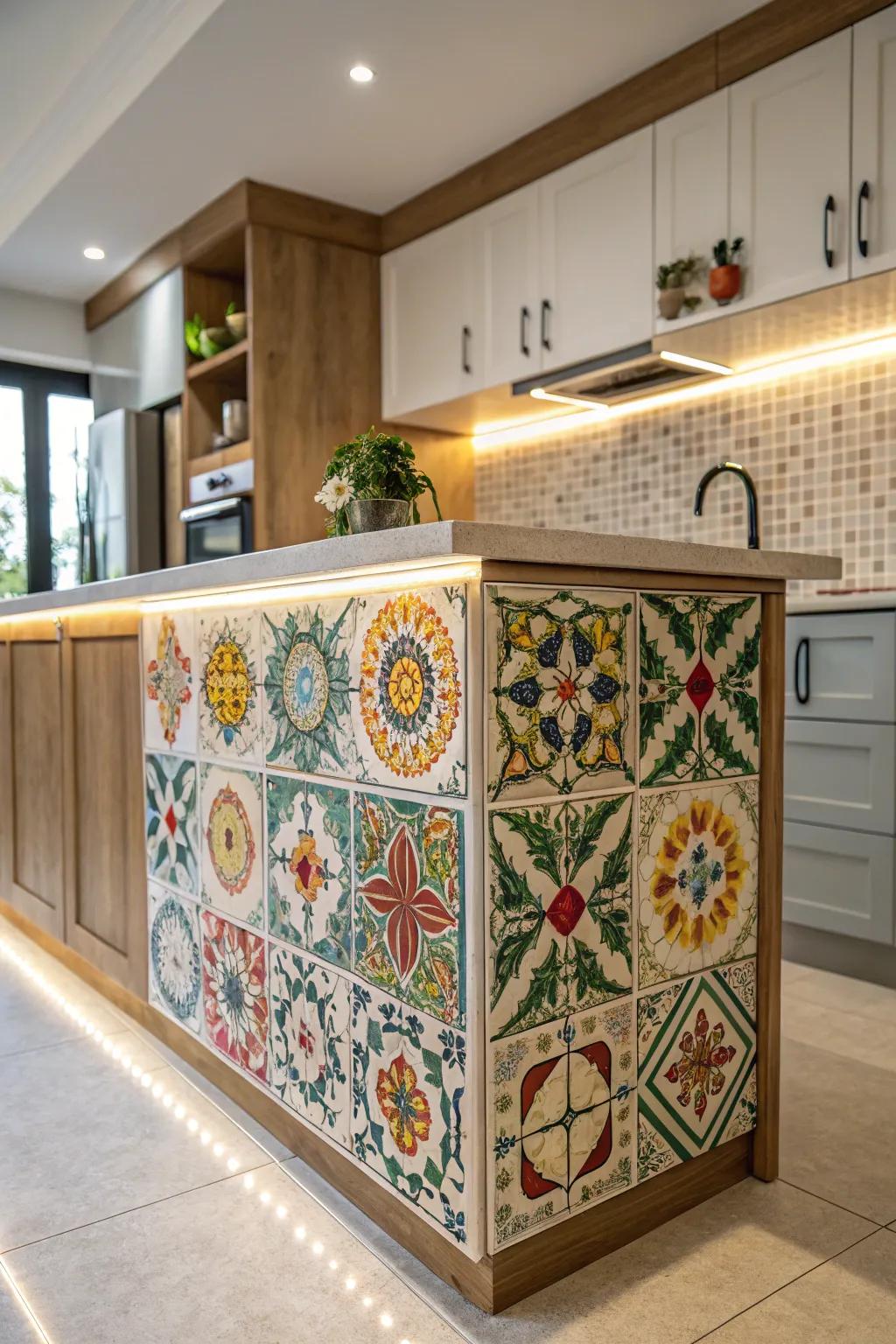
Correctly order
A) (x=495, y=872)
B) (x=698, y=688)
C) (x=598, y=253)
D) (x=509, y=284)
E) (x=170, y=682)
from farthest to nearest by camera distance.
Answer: (x=509, y=284) → (x=598, y=253) → (x=170, y=682) → (x=698, y=688) → (x=495, y=872)

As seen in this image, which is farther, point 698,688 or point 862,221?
point 862,221

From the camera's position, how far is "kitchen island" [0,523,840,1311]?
4.00 feet

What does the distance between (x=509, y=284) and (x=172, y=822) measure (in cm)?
234

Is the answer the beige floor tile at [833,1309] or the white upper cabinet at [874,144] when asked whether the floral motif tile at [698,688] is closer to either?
the beige floor tile at [833,1309]

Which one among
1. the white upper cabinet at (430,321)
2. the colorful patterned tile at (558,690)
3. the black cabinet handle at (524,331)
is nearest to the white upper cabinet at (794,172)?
the black cabinet handle at (524,331)

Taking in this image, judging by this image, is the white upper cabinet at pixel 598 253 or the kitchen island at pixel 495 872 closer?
the kitchen island at pixel 495 872

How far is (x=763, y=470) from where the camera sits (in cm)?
320

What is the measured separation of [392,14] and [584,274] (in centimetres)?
91

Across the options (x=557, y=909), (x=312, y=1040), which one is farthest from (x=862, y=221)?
(x=312, y=1040)

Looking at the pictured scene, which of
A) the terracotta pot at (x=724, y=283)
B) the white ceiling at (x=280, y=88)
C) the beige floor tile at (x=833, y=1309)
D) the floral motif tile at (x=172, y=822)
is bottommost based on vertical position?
the beige floor tile at (x=833, y=1309)

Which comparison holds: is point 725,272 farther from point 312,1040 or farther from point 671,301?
point 312,1040

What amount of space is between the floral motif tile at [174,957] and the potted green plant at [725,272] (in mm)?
2069

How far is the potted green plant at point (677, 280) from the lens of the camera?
2.85 m

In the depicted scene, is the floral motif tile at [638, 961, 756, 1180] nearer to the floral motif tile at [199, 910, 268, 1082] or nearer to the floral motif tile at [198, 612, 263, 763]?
the floral motif tile at [199, 910, 268, 1082]
